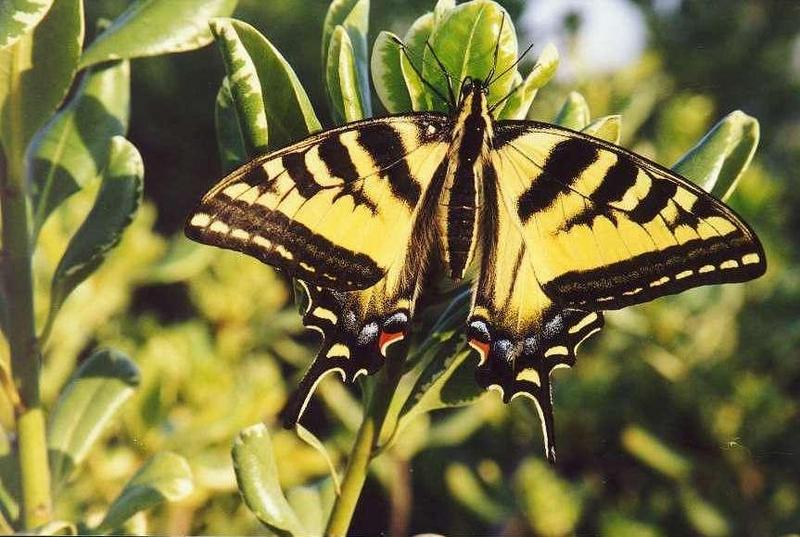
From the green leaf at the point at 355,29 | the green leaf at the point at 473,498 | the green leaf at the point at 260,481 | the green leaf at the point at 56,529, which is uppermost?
the green leaf at the point at 355,29

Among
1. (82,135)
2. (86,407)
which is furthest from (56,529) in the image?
(82,135)

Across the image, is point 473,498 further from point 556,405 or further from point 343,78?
point 343,78

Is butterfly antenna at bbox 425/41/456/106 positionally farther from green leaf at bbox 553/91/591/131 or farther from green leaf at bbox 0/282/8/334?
green leaf at bbox 0/282/8/334

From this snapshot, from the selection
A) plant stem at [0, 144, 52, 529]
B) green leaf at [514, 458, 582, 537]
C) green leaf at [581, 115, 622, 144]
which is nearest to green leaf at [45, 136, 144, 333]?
plant stem at [0, 144, 52, 529]

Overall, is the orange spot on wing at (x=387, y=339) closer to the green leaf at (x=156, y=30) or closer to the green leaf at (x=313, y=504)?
the green leaf at (x=313, y=504)

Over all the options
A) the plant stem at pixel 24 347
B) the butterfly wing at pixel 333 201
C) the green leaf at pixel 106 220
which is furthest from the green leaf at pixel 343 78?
the plant stem at pixel 24 347

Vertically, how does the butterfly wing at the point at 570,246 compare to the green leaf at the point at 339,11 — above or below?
below

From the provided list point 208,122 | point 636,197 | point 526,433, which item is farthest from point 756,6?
point 636,197
